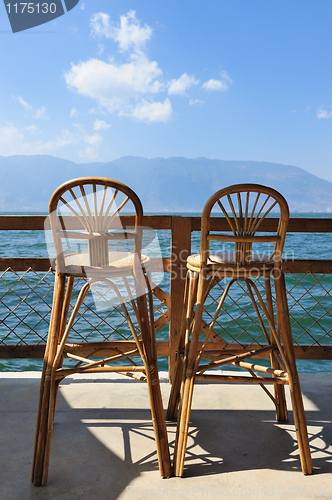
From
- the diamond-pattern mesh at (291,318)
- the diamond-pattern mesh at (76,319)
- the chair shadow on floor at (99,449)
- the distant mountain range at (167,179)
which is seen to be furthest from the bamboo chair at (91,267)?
the distant mountain range at (167,179)

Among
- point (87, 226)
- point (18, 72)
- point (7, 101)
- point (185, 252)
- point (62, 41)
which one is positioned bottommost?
point (185, 252)

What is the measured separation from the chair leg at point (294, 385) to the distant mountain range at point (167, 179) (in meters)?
78.6

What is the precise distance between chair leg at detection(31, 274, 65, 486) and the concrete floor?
0.18 ft

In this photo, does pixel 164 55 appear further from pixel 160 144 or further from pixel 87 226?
pixel 87 226

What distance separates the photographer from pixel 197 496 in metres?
1.17

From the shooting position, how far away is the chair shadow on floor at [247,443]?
1333mm

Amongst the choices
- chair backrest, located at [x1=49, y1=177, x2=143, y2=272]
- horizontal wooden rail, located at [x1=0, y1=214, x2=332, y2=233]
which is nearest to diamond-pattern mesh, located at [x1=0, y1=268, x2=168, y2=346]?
horizontal wooden rail, located at [x1=0, y1=214, x2=332, y2=233]

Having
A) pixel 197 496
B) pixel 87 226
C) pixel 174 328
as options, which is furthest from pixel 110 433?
pixel 87 226

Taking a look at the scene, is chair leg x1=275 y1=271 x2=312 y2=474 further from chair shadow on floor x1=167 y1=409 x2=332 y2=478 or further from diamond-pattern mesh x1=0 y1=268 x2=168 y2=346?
diamond-pattern mesh x1=0 y1=268 x2=168 y2=346

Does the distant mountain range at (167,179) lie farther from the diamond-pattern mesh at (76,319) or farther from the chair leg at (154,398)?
the chair leg at (154,398)

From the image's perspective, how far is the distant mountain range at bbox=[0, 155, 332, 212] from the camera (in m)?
86.1

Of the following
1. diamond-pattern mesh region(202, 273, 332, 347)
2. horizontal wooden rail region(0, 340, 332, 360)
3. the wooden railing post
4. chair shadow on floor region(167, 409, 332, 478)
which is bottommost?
diamond-pattern mesh region(202, 273, 332, 347)

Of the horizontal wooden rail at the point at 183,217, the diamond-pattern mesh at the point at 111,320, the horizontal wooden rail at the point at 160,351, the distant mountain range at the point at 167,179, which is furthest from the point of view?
the distant mountain range at the point at 167,179

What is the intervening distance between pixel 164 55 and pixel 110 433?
90376 millimetres
